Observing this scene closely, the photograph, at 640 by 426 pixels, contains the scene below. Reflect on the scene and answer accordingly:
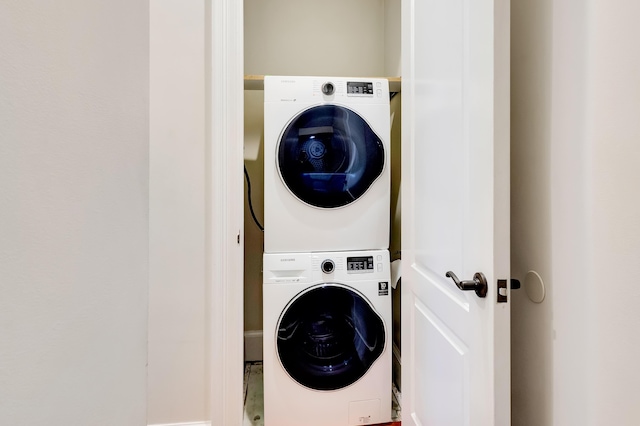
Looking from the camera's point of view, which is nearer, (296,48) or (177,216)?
(177,216)

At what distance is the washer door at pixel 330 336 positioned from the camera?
56.5 inches

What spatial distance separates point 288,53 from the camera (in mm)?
2055

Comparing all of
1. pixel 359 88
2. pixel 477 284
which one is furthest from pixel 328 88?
pixel 477 284

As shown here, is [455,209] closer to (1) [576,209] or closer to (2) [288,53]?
(1) [576,209]

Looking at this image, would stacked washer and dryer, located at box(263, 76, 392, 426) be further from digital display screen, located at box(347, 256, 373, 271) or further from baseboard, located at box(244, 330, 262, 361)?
baseboard, located at box(244, 330, 262, 361)

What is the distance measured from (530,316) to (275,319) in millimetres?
1023

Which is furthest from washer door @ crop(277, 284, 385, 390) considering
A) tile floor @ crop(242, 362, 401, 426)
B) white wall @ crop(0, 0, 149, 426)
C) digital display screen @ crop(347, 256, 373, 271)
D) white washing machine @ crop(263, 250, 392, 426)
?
white wall @ crop(0, 0, 149, 426)

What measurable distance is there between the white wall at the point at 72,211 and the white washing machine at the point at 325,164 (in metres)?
0.89

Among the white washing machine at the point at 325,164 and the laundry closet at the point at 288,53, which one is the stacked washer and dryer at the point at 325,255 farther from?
the laundry closet at the point at 288,53

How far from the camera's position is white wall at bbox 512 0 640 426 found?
530 mm

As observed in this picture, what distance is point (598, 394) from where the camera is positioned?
576mm

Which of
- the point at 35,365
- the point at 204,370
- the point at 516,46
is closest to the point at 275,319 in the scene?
the point at 204,370

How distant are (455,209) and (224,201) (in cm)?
92

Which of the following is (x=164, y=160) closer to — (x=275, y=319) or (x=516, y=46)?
(x=275, y=319)
